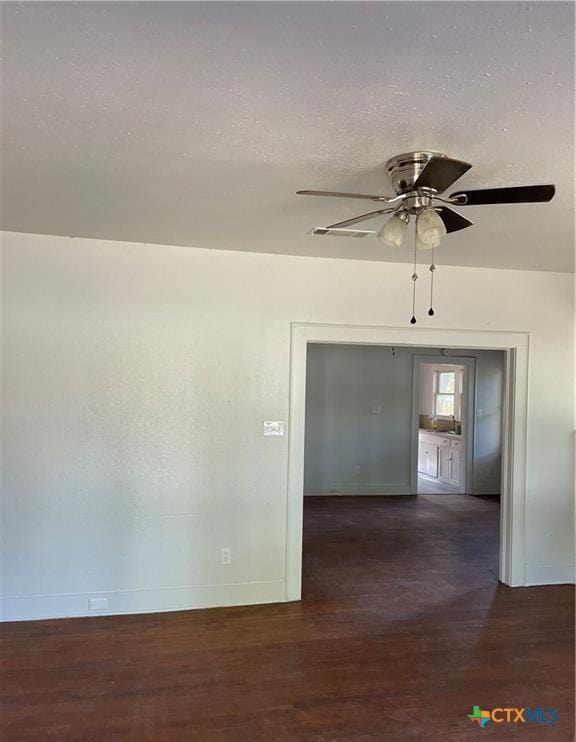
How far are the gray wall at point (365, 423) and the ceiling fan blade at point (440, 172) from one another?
525 centimetres

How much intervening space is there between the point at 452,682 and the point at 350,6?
9.59 ft

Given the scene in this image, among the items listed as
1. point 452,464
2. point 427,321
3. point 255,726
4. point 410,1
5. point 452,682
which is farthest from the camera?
point 452,464

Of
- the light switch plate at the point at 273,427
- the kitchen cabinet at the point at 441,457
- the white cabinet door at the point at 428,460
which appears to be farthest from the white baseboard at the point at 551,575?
the white cabinet door at the point at 428,460

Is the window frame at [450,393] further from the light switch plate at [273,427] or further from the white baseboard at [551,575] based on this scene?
the light switch plate at [273,427]

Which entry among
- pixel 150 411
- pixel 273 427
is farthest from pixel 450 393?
pixel 150 411

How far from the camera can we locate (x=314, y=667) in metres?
2.63

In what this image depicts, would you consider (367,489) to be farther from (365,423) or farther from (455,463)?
(455,463)

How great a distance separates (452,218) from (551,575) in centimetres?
325

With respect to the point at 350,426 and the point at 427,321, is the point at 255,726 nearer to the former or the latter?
the point at 427,321

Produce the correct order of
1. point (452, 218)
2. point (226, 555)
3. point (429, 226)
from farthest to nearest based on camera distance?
point (226, 555) → point (452, 218) → point (429, 226)

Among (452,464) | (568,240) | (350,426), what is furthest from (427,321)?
(452,464)

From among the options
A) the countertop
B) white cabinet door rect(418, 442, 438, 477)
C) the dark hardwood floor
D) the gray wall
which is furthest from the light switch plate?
white cabinet door rect(418, 442, 438, 477)

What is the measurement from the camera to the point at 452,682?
2.52 m

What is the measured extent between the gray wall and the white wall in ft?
11.5
